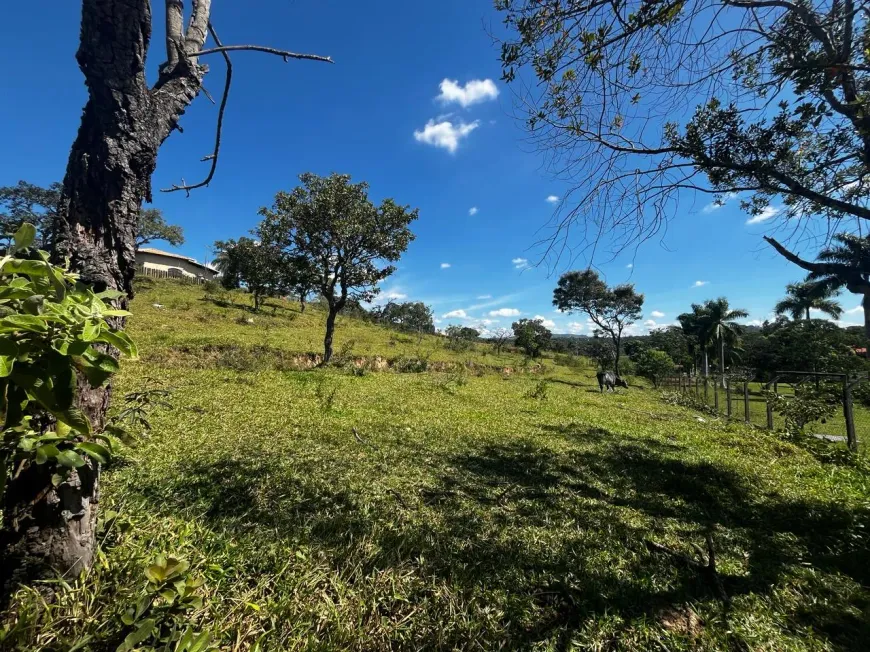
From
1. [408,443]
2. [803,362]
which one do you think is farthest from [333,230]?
[803,362]

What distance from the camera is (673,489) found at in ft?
12.8

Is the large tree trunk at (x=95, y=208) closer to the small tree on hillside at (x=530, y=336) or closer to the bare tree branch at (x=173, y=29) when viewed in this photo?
the bare tree branch at (x=173, y=29)

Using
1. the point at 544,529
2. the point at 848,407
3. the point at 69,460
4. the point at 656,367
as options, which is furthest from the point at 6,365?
the point at 656,367

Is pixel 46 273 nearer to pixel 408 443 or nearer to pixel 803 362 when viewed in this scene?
pixel 408 443

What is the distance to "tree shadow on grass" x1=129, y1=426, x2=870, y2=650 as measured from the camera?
1.98 m

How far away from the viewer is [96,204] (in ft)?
5.11

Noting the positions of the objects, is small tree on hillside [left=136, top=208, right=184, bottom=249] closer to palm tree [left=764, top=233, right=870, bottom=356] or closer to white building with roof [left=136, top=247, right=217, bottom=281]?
white building with roof [left=136, top=247, right=217, bottom=281]

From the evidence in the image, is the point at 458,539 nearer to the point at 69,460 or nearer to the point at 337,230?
the point at 69,460

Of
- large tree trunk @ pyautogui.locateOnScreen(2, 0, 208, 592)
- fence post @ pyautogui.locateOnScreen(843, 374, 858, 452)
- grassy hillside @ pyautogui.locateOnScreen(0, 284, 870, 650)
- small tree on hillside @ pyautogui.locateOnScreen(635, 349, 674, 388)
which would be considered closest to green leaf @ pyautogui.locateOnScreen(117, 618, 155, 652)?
grassy hillside @ pyautogui.locateOnScreen(0, 284, 870, 650)

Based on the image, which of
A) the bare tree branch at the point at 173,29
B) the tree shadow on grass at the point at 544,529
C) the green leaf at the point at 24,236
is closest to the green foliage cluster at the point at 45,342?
the green leaf at the point at 24,236

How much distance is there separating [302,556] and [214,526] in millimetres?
658

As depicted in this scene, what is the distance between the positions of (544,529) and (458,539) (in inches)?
29.0

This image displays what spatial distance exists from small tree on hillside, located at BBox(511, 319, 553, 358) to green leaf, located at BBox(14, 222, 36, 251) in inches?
1197

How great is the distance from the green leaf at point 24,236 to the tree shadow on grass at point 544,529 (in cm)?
186
